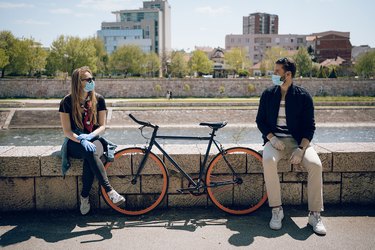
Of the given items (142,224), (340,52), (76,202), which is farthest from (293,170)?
(340,52)

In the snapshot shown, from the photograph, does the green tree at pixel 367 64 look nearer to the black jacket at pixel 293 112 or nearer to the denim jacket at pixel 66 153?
the black jacket at pixel 293 112

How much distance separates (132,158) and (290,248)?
2374mm

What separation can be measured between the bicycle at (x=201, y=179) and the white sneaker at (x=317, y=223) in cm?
71

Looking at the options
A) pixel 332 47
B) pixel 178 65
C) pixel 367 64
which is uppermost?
pixel 332 47

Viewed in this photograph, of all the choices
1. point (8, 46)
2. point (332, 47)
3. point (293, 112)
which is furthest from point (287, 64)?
point (332, 47)

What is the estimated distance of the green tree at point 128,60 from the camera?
73.2 meters

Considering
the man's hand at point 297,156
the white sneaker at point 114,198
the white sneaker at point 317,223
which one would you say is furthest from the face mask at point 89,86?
the white sneaker at point 317,223

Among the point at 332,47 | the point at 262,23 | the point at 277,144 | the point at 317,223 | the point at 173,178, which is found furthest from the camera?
the point at 262,23

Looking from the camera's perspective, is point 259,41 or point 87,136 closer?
point 87,136

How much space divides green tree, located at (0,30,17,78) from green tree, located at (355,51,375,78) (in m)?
60.4

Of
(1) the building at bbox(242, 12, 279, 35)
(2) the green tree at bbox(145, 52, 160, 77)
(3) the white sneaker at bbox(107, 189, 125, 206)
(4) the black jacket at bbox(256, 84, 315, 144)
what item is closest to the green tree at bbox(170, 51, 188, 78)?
(2) the green tree at bbox(145, 52, 160, 77)

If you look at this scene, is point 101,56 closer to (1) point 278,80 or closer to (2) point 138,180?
(2) point 138,180

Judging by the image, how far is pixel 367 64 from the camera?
69.4 m

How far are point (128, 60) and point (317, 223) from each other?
71413 millimetres
